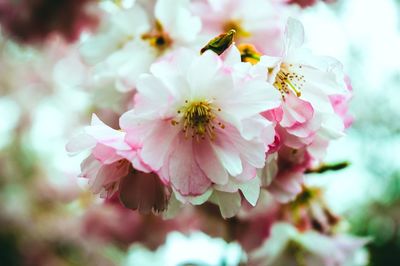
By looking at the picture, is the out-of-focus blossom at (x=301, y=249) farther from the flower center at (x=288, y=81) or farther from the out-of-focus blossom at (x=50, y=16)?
the out-of-focus blossom at (x=50, y=16)

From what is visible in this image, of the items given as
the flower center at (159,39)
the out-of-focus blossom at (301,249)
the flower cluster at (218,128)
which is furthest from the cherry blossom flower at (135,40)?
the out-of-focus blossom at (301,249)

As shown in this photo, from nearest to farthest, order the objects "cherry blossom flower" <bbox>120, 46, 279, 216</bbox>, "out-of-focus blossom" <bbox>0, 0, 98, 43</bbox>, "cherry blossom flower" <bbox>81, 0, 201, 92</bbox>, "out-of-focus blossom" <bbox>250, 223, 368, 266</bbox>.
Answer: "cherry blossom flower" <bbox>120, 46, 279, 216</bbox> → "cherry blossom flower" <bbox>81, 0, 201, 92</bbox> → "out-of-focus blossom" <bbox>250, 223, 368, 266</bbox> → "out-of-focus blossom" <bbox>0, 0, 98, 43</bbox>

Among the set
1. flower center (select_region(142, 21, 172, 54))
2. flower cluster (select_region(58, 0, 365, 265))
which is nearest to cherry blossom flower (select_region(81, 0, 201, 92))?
flower center (select_region(142, 21, 172, 54))

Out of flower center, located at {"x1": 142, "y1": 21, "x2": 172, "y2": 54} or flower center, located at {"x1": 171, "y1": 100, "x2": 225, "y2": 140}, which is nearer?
flower center, located at {"x1": 171, "y1": 100, "x2": 225, "y2": 140}

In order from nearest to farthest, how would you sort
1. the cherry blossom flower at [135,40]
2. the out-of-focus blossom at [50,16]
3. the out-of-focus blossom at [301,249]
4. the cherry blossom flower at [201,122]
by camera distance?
the cherry blossom flower at [201,122] → the cherry blossom flower at [135,40] → the out-of-focus blossom at [301,249] → the out-of-focus blossom at [50,16]

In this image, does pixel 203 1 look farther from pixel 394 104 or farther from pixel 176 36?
pixel 394 104

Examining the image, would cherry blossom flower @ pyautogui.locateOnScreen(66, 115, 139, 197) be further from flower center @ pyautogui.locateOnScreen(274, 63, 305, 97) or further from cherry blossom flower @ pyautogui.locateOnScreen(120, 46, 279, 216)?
flower center @ pyautogui.locateOnScreen(274, 63, 305, 97)

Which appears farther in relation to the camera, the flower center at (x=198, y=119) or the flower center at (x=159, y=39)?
the flower center at (x=159, y=39)
